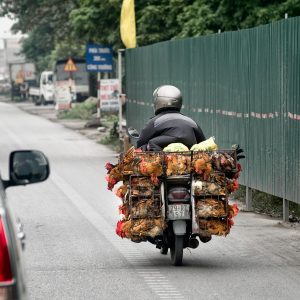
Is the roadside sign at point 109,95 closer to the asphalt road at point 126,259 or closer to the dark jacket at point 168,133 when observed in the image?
the asphalt road at point 126,259

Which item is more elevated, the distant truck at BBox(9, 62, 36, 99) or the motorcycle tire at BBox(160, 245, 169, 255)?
the motorcycle tire at BBox(160, 245, 169, 255)

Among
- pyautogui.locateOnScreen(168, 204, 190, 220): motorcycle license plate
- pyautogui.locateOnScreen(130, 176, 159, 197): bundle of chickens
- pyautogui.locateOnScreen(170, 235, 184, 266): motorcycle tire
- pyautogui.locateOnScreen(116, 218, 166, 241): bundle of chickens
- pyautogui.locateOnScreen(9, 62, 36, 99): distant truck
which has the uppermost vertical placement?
pyautogui.locateOnScreen(130, 176, 159, 197): bundle of chickens

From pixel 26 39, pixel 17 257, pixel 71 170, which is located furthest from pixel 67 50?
pixel 17 257

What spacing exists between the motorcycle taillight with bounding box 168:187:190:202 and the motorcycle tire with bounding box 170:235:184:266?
1.18 feet

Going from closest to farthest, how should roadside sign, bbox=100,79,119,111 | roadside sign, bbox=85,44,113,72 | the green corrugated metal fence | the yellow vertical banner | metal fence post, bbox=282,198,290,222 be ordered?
1. the green corrugated metal fence
2. metal fence post, bbox=282,198,290,222
3. the yellow vertical banner
4. roadside sign, bbox=100,79,119,111
5. roadside sign, bbox=85,44,113,72

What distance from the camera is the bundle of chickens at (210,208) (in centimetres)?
1166

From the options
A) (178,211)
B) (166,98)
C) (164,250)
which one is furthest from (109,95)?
(178,211)

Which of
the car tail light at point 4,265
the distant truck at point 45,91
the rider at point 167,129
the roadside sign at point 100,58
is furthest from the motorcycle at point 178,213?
the distant truck at point 45,91

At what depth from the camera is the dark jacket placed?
1219cm

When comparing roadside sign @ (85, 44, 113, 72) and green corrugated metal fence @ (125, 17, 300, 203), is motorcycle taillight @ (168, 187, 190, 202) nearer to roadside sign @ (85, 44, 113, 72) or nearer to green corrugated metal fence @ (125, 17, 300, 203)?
green corrugated metal fence @ (125, 17, 300, 203)

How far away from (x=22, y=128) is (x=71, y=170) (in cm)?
2060

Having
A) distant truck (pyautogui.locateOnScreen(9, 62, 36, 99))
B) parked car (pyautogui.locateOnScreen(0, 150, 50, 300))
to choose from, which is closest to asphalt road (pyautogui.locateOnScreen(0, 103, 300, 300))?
parked car (pyautogui.locateOnScreen(0, 150, 50, 300))

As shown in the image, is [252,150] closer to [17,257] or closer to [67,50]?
[17,257]

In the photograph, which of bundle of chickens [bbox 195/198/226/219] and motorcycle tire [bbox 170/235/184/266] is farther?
bundle of chickens [bbox 195/198/226/219]
